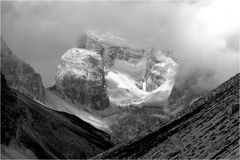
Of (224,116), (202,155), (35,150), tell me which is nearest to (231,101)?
(224,116)

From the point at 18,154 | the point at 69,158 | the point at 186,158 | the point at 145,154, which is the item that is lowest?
the point at 69,158

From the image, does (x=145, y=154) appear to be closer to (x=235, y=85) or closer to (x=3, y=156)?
(x=235, y=85)

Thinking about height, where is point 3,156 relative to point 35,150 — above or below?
above

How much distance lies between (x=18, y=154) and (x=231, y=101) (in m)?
46.5

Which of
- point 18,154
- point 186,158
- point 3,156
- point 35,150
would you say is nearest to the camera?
point 186,158

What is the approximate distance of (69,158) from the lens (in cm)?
18500

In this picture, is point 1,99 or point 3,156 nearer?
point 3,156

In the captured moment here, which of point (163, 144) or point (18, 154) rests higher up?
point (163, 144)

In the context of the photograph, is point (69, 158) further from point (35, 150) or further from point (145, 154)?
point (145, 154)

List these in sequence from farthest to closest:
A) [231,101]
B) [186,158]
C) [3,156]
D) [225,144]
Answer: [3,156]
[231,101]
[186,158]
[225,144]

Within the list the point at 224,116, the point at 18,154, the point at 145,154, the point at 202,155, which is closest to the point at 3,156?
the point at 18,154

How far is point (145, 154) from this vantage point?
2884 inches

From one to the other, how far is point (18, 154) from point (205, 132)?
1947 inches

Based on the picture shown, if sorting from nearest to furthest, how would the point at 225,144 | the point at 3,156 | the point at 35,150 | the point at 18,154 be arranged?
the point at 225,144 → the point at 3,156 → the point at 18,154 → the point at 35,150
